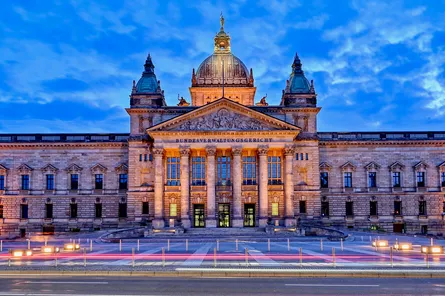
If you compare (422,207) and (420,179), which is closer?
(422,207)

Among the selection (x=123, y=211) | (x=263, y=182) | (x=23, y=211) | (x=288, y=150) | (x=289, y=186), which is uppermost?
(x=288, y=150)

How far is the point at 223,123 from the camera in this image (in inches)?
2788

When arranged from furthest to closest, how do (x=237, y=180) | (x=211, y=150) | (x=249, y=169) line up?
1. (x=249, y=169)
2. (x=237, y=180)
3. (x=211, y=150)

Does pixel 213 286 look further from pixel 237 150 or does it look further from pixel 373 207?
pixel 373 207

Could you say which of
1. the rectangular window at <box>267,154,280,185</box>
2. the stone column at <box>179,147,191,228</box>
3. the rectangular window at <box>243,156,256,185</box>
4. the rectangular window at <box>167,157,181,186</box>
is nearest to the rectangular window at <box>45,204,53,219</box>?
the rectangular window at <box>167,157,181,186</box>

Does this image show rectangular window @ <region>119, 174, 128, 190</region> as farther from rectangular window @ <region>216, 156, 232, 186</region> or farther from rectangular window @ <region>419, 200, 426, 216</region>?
rectangular window @ <region>419, 200, 426, 216</region>

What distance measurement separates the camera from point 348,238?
56250 millimetres

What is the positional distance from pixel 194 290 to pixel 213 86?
71546 mm

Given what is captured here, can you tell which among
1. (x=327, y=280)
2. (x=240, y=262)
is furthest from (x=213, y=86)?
(x=327, y=280)

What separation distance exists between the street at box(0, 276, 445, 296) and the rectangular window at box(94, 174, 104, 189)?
5343 centimetres

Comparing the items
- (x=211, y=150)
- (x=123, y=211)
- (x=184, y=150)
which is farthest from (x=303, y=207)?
(x=123, y=211)

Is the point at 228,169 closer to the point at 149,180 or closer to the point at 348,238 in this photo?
the point at 149,180

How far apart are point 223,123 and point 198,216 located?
13.5 meters

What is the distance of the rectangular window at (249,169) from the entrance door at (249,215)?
11.6ft
